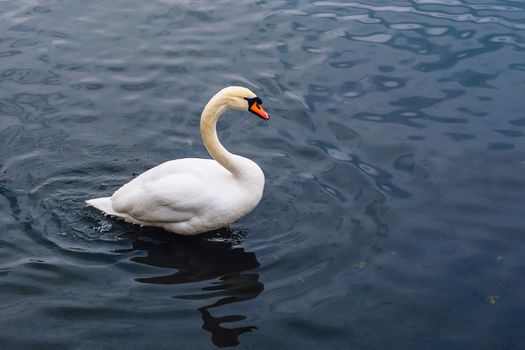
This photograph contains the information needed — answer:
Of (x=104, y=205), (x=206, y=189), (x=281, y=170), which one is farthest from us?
(x=281, y=170)

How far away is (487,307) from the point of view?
7348 millimetres

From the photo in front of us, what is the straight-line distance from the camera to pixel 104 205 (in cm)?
880

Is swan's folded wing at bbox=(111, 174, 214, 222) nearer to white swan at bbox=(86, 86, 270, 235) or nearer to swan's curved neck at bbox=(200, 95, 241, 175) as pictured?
white swan at bbox=(86, 86, 270, 235)

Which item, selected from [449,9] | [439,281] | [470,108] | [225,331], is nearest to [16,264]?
[225,331]

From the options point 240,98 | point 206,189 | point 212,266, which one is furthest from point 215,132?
point 212,266

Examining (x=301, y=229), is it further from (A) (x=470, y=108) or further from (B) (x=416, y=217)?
(A) (x=470, y=108)

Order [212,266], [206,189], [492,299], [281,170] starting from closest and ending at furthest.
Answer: [492,299]
[212,266]
[206,189]
[281,170]

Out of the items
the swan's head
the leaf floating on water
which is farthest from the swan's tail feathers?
the leaf floating on water

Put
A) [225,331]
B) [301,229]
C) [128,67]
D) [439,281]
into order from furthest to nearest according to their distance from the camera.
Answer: [128,67] < [301,229] < [439,281] < [225,331]

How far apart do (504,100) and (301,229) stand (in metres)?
4.26

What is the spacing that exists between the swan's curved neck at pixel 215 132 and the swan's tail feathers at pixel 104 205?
1.31 meters

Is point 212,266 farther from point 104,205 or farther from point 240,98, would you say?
point 240,98

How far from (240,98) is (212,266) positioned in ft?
5.90

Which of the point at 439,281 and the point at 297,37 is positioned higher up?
the point at 297,37
